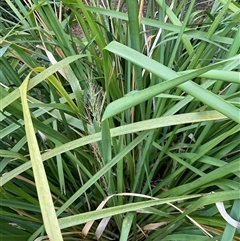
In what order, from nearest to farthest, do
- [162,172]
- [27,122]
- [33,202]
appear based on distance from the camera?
1. [27,122]
2. [33,202]
3. [162,172]

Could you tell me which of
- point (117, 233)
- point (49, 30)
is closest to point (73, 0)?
point (49, 30)

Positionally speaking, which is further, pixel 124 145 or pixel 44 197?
pixel 124 145

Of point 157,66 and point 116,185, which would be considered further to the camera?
point 116,185

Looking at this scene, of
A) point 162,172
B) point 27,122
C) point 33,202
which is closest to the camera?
point 27,122

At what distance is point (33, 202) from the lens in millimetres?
533

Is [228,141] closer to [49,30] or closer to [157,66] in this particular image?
[157,66]

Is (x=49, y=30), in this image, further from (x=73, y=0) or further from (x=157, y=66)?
(x=157, y=66)

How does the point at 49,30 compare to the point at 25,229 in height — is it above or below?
above

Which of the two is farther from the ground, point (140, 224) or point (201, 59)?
point (201, 59)

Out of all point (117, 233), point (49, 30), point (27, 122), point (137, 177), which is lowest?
point (117, 233)

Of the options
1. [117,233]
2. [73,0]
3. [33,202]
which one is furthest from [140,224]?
[73,0]

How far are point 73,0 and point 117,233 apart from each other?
42 centimetres

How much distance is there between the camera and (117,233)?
24.3 inches

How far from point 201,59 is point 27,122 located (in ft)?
1.29
